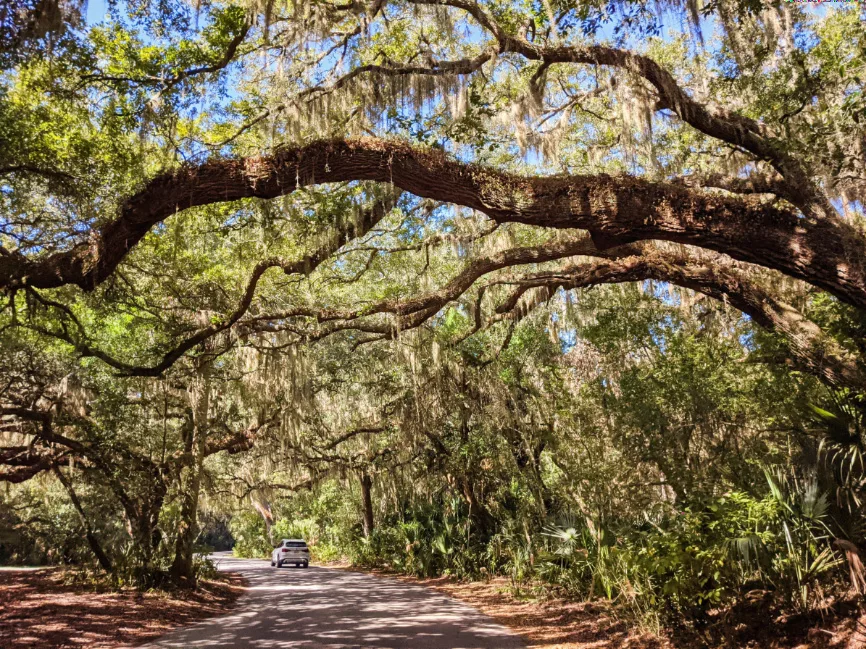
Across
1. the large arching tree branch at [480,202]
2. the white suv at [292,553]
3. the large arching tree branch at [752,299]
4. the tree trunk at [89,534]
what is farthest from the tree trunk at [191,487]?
the white suv at [292,553]

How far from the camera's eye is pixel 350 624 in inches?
325

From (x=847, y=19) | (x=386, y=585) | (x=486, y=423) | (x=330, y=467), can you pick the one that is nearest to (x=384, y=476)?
(x=330, y=467)

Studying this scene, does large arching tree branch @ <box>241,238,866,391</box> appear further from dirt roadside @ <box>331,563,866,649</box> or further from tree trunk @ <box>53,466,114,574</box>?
tree trunk @ <box>53,466,114,574</box>

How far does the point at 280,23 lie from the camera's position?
29.2ft

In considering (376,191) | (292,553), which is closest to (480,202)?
(376,191)

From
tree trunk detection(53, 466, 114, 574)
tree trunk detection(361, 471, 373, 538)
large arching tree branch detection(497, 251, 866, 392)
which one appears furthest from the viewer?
tree trunk detection(361, 471, 373, 538)

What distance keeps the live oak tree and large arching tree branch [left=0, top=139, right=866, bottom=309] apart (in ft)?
0.07

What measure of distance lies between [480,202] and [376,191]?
247cm

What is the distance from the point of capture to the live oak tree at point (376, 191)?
534 cm

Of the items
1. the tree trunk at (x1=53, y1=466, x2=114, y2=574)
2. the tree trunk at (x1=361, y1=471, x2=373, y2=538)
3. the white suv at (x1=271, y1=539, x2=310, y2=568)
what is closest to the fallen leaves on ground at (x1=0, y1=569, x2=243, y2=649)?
the tree trunk at (x1=53, y1=466, x2=114, y2=574)

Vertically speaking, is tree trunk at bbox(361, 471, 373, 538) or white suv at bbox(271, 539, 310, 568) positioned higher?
tree trunk at bbox(361, 471, 373, 538)

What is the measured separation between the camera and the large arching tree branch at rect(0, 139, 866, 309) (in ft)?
16.8

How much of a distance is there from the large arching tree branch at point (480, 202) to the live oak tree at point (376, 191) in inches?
0.9

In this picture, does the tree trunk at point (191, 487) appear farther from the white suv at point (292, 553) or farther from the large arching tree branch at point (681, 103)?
the white suv at point (292, 553)
